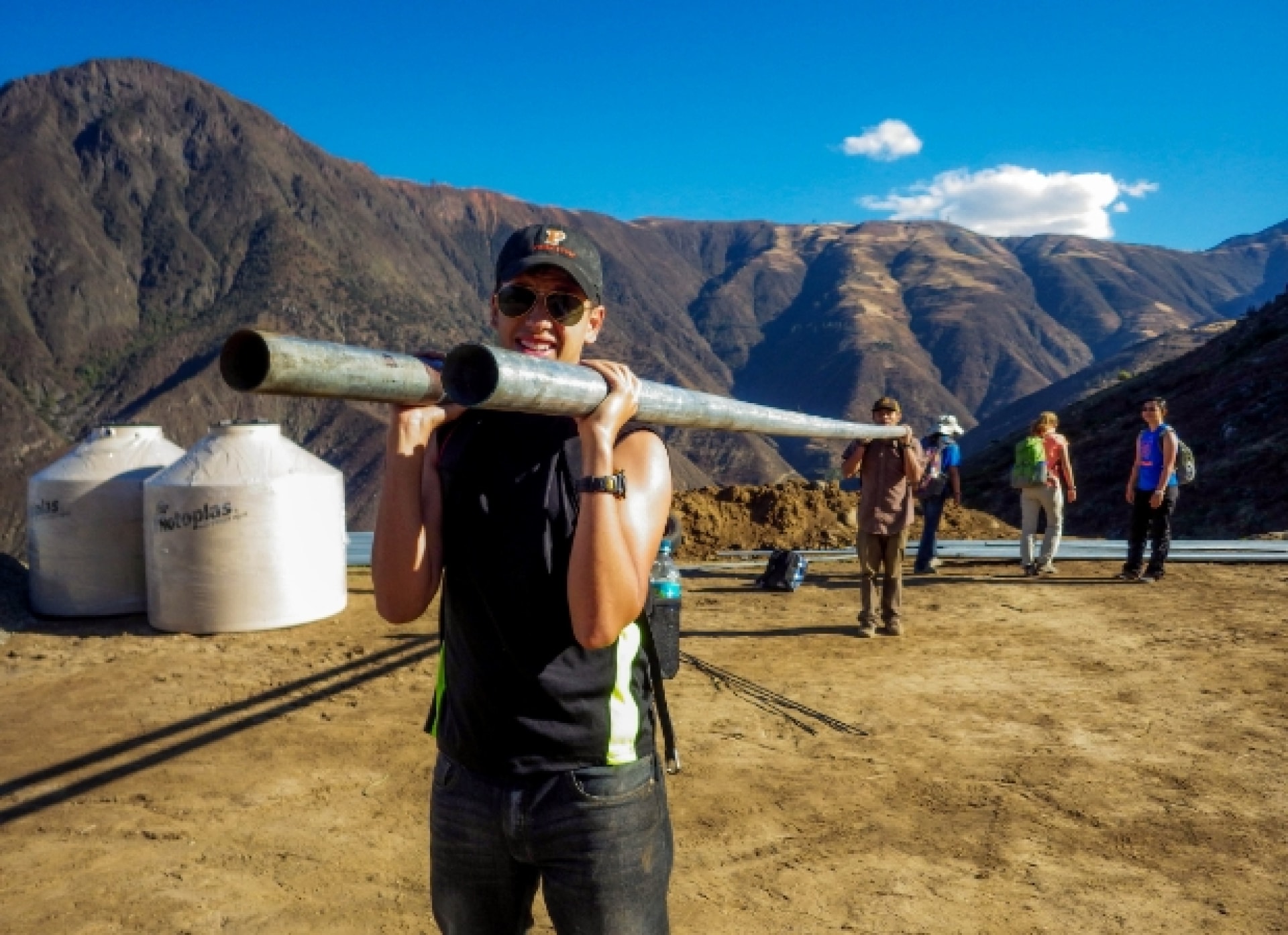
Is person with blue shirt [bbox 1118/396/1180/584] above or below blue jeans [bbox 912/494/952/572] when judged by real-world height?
above

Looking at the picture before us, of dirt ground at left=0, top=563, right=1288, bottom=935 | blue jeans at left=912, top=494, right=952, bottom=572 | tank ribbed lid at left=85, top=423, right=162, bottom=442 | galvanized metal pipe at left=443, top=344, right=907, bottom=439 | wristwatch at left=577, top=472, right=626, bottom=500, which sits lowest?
dirt ground at left=0, top=563, right=1288, bottom=935

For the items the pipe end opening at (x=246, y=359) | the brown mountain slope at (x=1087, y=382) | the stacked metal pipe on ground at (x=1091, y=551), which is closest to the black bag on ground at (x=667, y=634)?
the pipe end opening at (x=246, y=359)

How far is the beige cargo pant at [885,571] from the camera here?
8.05m

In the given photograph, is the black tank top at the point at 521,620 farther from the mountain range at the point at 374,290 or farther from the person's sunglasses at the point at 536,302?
the mountain range at the point at 374,290

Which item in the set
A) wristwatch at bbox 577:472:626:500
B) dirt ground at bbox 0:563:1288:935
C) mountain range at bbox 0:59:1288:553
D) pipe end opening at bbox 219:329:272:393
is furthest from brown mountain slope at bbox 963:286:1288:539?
mountain range at bbox 0:59:1288:553

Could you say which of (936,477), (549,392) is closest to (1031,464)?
(936,477)

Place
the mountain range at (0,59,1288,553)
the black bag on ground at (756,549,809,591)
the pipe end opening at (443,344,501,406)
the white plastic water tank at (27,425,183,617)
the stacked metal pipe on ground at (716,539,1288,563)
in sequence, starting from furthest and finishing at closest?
the mountain range at (0,59,1288,553) < the stacked metal pipe on ground at (716,539,1288,563) < the black bag on ground at (756,549,809,591) < the white plastic water tank at (27,425,183,617) < the pipe end opening at (443,344,501,406)

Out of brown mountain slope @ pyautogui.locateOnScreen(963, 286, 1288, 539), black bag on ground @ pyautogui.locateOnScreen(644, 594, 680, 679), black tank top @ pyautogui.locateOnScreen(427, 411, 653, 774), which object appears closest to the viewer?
black tank top @ pyautogui.locateOnScreen(427, 411, 653, 774)

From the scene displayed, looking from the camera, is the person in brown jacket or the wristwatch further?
the person in brown jacket

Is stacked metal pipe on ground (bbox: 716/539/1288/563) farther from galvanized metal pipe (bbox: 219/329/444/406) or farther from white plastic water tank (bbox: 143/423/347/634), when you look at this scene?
galvanized metal pipe (bbox: 219/329/444/406)

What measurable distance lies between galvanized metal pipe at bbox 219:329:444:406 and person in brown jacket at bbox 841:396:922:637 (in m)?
6.64

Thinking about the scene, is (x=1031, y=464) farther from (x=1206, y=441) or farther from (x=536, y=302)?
(x=1206, y=441)

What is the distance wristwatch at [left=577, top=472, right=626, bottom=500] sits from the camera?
1648mm

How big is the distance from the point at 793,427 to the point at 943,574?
998cm
